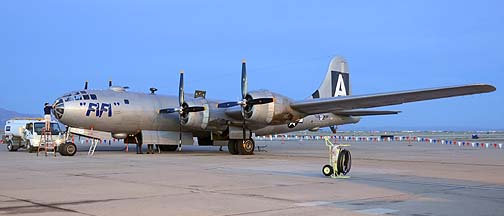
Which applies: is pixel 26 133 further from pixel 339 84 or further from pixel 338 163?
pixel 338 163

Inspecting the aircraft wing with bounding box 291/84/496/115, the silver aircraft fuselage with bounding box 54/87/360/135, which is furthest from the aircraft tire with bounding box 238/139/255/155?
the aircraft wing with bounding box 291/84/496/115

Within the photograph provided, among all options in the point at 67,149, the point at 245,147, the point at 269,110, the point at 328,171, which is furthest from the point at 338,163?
the point at 67,149

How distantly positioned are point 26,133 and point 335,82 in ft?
57.1

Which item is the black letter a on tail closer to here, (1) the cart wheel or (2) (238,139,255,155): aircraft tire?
(2) (238,139,255,155): aircraft tire

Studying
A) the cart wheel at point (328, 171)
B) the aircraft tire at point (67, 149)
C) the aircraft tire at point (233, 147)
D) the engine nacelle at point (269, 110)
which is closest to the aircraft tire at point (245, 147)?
the aircraft tire at point (233, 147)

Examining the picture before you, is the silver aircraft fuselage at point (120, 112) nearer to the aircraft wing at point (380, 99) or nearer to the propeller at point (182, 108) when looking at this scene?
the propeller at point (182, 108)

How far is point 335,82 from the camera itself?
31.0 metres

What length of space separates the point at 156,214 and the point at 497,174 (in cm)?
1058

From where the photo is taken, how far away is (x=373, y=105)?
78.8 ft

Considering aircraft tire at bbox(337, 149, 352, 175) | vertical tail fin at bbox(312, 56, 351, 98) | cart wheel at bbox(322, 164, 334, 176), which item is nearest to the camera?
aircraft tire at bbox(337, 149, 352, 175)

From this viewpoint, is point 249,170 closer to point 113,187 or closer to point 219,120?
point 113,187

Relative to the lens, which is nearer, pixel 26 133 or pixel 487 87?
pixel 487 87

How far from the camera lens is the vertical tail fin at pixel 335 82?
101 ft

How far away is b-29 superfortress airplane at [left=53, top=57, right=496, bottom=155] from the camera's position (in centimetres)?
2369
